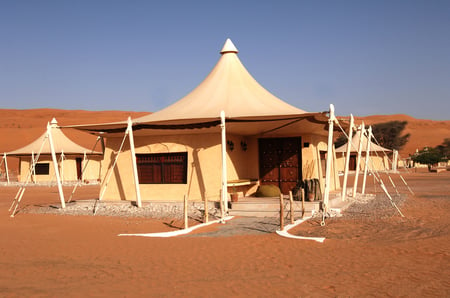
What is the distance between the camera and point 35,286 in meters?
6.75

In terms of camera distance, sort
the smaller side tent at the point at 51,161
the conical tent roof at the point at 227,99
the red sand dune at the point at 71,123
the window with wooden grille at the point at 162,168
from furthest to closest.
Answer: the red sand dune at the point at 71,123, the smaller side tent at the point at 51,161, the window with wooden grille at the point at 162,168, the conical tent roof at the point at 227,99

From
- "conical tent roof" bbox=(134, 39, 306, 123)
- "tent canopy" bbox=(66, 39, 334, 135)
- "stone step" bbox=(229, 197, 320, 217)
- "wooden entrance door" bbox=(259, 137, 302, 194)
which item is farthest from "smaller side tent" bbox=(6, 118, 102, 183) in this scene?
"stone step" bbox=(229, 197, 320, 217)

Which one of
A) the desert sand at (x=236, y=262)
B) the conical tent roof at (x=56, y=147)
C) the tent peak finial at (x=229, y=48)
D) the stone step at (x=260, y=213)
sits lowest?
the desert sand at (x=236, y=262)

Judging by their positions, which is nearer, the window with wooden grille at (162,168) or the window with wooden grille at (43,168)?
the window with wooden grille at (162,168)

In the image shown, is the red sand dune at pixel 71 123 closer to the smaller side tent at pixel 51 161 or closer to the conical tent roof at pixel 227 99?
the smaller side tent at pixel 51 161

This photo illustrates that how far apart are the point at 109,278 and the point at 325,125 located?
10231mm

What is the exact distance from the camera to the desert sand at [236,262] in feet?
21.0

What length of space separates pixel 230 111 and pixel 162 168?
306cm

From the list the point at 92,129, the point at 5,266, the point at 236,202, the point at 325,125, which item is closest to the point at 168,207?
the point at 236,202

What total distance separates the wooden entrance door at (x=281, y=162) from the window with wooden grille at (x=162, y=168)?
2.91 m

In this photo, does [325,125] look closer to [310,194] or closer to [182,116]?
[310,194]

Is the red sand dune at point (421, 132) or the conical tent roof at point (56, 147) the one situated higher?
the red sand dune at point (421, 132)

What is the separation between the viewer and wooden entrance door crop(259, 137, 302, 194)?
16625 millimetres

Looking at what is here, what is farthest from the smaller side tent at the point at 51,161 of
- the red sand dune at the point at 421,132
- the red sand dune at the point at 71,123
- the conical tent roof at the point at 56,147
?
the red sand dune at the point at 421,132
